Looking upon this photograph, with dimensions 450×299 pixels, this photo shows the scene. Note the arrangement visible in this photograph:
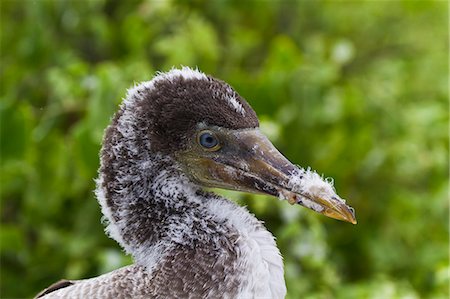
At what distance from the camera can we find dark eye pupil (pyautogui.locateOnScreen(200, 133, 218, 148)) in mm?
2152

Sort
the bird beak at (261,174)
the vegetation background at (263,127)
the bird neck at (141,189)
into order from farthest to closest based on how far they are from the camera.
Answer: the vegetation background at (263,127), the bird neck at (141,189), the bird beak at (261,174)

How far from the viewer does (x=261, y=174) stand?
6.93ft

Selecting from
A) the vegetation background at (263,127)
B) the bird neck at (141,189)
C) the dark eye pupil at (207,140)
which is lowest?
the bird neck at (141,189)

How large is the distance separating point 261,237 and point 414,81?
3.18 m

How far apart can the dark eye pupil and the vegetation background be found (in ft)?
3.82

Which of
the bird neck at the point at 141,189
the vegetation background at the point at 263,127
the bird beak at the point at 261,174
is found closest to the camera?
the bird beak at the point at 261,174

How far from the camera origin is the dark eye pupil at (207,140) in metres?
2.15

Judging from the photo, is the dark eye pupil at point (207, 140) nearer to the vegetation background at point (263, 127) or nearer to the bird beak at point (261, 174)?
the bird beak at point (261, 174)

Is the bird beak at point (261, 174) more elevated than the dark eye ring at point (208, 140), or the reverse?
the dark eye ring at point (208, 140)

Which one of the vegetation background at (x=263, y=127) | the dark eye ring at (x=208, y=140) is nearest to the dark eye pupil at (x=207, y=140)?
the dark eye ring at (x=208, y=140)

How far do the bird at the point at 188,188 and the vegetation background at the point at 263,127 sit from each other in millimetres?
1157

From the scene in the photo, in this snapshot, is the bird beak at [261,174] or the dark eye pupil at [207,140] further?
the dark eye pupil at [207,140]

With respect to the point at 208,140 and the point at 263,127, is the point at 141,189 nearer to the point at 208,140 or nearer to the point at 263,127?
the point at 208,140

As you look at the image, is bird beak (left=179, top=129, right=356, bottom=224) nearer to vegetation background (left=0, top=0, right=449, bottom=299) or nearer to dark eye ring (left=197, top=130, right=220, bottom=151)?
dark eye ring (left=197, top=130, right=220, bottom=151)
